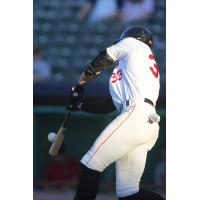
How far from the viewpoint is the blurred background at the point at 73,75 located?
657 cm

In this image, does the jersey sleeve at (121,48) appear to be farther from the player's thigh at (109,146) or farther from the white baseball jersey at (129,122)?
the player's thigh at (109,146)

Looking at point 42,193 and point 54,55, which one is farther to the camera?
point 54,55

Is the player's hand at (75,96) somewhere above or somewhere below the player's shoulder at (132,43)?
below

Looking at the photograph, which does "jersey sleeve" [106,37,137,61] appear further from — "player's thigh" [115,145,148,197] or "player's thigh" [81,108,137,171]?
"player's thigh" [115,145,148,197]

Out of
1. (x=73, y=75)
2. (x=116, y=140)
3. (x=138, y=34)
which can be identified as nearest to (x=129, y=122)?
(x=116, y=140)

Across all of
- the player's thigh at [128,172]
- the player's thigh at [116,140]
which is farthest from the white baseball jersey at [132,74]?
the player's thigh at [128,172]

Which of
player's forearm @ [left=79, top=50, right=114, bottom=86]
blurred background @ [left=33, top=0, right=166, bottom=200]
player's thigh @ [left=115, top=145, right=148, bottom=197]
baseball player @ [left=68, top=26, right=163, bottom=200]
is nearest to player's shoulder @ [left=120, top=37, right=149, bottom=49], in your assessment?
baseball player @ [left=68, top=26, right=163, bottom=200]

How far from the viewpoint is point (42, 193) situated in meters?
6.27
